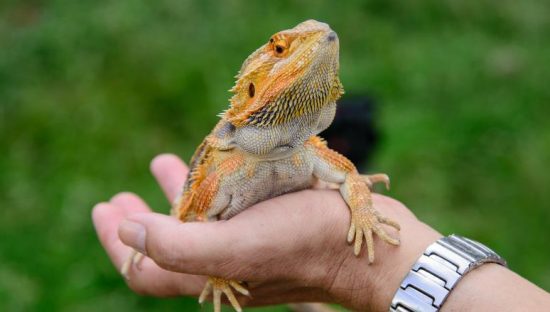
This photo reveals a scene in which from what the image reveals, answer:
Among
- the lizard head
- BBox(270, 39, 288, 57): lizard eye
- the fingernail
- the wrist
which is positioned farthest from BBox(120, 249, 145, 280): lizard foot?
BBox(270, 39, 288, 57): lizard eye

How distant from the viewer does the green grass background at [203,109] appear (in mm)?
4965

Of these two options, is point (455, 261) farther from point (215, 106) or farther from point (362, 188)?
point (215, 106)

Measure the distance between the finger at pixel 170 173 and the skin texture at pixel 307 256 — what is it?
1.03 m

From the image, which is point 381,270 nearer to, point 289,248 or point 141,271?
point 289,248

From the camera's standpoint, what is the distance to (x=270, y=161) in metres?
2.71

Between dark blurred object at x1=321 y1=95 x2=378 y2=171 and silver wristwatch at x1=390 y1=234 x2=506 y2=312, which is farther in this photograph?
dark blurred object at x1=321 y1=95 x2=378 y2=171

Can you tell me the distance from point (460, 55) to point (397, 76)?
0.74 metres

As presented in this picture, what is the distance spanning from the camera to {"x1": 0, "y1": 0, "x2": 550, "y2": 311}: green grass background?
4.96 metres

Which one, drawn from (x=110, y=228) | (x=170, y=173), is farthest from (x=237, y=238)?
(x=170, y=173)

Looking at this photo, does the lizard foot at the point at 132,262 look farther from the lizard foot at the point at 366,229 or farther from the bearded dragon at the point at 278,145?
the lizard foot at the point at 366,229

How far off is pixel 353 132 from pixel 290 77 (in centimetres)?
251

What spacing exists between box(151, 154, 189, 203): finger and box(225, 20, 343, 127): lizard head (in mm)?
1500

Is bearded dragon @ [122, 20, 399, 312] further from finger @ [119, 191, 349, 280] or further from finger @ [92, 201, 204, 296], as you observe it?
finger @ [92, 201, 204, 296]

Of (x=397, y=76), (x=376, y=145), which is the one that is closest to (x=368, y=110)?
(x=376, y=145)
